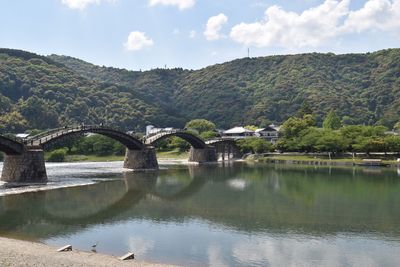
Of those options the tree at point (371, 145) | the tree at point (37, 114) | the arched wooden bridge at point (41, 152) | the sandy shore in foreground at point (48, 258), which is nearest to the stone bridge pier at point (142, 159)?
the arched wooden bridge at point (41, 152)

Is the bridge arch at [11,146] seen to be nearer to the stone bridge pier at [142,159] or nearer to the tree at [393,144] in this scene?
the stone bridge pier at [142,159]

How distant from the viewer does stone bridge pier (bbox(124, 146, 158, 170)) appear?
6106 cm

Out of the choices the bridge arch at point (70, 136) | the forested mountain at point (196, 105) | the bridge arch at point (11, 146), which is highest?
the forested mountain at point (196, 105)

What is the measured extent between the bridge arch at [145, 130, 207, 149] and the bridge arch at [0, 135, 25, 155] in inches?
985

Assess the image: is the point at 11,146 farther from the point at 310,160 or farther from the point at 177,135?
the point at 310,160

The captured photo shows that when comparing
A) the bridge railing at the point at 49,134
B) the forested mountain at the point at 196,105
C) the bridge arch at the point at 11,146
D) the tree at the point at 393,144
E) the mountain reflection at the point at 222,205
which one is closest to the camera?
the mountain reflection at the point at 222,205

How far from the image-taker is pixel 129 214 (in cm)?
2903

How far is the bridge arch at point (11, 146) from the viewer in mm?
39375

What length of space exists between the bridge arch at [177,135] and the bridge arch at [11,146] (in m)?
25.0

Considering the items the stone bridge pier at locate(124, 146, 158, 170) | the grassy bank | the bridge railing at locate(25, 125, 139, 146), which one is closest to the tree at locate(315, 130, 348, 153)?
the grassy bank

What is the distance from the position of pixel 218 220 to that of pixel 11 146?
22.9 meters

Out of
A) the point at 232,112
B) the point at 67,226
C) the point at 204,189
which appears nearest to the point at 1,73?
the point at 232,112

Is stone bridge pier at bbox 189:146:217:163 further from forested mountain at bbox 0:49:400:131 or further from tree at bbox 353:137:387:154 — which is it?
forested mountain at bbox 0:49:400:131

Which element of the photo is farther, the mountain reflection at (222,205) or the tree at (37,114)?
the tree at (37,114)
